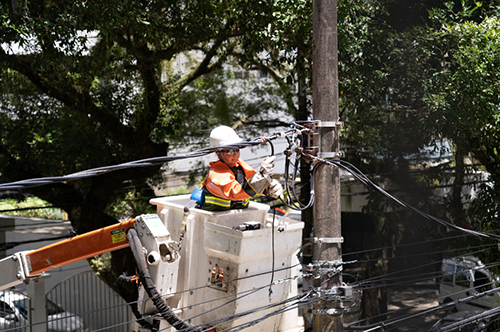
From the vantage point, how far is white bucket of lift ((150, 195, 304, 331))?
3.83m

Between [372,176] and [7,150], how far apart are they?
7632 millimetres

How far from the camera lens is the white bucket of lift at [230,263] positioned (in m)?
3.83

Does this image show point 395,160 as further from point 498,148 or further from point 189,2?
point 189,2

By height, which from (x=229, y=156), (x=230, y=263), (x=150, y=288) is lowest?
(x=150, y=288)

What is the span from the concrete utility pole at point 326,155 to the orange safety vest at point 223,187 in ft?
2.12

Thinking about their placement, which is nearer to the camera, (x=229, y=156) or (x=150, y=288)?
(x=150, y=288)

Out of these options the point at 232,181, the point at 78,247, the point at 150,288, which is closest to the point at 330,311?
the point at 232,181

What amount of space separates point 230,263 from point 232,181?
679 millimetres

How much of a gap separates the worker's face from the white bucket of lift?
1.44ft

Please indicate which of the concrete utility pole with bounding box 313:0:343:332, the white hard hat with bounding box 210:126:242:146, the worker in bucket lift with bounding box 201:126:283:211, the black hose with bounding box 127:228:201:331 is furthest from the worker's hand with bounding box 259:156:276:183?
the black hose with bounding box 127:228:201:331

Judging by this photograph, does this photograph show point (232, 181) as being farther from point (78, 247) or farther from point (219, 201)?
point (78, 247)

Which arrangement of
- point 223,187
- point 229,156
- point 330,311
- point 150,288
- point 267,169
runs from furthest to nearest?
point 229,156, point 223,187, point 330,311, point 267,169, point 150,288

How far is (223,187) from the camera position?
4.07 meters

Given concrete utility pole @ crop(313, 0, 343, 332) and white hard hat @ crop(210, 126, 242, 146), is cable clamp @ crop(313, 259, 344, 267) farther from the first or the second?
white hard hat @ crop(210, 126, 242, 146)
